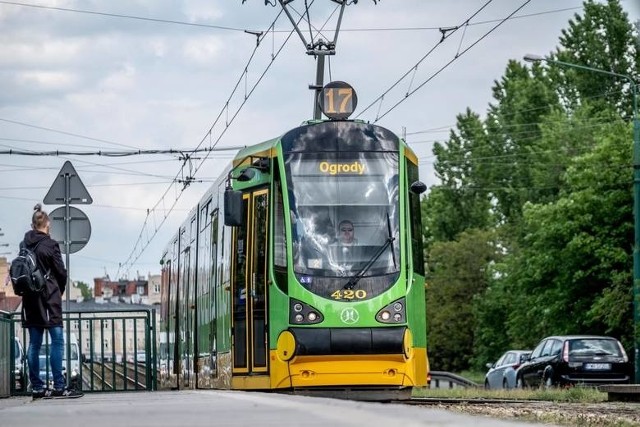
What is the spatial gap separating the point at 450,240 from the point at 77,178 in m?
86.5

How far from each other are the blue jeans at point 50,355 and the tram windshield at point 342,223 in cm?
420

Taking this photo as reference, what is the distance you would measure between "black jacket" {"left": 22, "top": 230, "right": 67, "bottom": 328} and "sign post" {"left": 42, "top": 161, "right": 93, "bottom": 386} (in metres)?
3.51

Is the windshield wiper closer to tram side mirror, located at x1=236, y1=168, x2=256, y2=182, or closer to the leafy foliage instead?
tram side mirror, located at x1=236, y1=168, x2=256, y2=182

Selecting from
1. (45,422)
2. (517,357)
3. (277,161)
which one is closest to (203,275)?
(277,161)

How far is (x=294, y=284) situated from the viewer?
1880 cm

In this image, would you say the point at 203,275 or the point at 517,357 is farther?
the point at 517,357

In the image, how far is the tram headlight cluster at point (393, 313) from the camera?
18.8 m

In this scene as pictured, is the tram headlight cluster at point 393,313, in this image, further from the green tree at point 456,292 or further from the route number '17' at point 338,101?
the green tree at point 456,292

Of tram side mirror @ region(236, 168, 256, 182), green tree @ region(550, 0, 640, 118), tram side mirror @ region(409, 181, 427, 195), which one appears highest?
green tree @ region(550, 0, 640, 118)

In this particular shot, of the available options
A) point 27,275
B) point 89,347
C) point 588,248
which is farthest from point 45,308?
point 588,248

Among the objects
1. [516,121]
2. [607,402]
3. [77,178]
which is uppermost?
[516,121]

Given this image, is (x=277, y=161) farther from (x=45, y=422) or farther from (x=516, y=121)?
(x=516, y=121)

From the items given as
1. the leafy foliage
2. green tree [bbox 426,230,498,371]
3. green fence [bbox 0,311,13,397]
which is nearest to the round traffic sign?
green fence [bbox 0,311,13,397]

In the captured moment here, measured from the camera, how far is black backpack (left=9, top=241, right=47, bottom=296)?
14898mm
